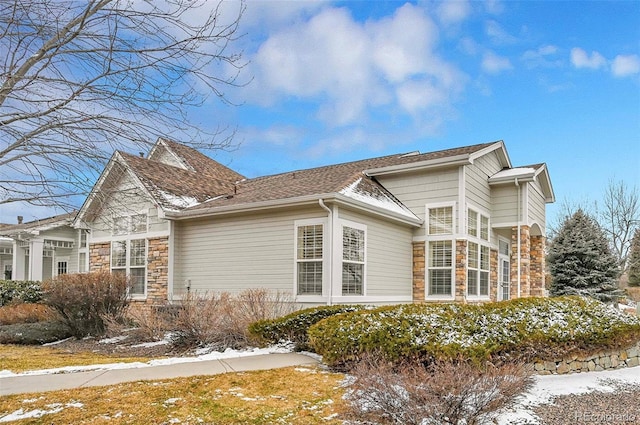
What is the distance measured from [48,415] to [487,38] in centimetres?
1085

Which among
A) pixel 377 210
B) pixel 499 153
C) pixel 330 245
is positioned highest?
pixel 499 153

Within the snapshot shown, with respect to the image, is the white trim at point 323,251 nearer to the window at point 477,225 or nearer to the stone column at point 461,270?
the stone column at point 461,270

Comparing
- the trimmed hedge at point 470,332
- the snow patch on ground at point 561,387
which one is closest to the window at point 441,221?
the trimmed hedge at point 470,332

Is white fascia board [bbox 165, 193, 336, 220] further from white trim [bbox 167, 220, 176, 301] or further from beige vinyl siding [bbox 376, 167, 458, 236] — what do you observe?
beige vinyl siding [bbox 376, 167, 458, 236]

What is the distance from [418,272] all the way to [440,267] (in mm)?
634

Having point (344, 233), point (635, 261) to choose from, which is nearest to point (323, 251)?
point (344, 233)

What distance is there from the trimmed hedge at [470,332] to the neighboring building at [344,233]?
355 cm

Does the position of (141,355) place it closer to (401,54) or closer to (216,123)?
(216,123)

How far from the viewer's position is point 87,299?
11.1 m

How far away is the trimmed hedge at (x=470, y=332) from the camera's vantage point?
6.83 meters

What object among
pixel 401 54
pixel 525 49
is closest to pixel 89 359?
pixel 401 54

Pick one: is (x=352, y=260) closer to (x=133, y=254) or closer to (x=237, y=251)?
(x=237, y=251)

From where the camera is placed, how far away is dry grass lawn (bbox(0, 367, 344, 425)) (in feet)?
16.3

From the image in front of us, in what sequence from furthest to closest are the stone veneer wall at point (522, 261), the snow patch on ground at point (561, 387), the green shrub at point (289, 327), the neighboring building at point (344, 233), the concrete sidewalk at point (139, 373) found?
the stone veneer wall at point (522, 261), the neighboring building at point (344, 233), the green shrub at point (289, 327), the concrete sidewalk at point (139, 373), the snow patch on ground at point (561, 387)
